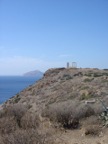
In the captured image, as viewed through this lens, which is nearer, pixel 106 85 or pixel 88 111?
pixel 88 111

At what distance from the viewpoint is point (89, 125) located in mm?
11727

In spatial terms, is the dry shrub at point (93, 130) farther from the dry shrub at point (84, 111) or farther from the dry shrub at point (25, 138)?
the dry shrub at point (25, 138)

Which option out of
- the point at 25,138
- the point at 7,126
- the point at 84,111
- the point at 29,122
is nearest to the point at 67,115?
the point at 84,111

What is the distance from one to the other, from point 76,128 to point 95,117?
1150 millimetres

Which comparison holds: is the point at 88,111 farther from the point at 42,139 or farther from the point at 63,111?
the point at 42,139

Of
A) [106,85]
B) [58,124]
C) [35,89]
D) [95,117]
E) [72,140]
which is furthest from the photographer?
[35,89]

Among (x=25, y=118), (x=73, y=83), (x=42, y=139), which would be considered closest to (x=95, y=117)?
(x=25, y=118)

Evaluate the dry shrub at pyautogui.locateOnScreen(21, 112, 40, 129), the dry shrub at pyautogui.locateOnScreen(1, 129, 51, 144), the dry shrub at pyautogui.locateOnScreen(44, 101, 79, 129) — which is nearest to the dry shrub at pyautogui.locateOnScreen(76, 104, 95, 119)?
the dry shrub at pyautogui.locateOnScreen(44, 101, 79, 129)

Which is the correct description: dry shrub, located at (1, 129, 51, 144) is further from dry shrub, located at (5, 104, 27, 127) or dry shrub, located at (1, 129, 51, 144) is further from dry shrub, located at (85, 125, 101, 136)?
dry shrub, located at (5, 104, 27, 127)

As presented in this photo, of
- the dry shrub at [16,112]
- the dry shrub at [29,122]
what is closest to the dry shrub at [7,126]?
the dry shrub at [29,122]

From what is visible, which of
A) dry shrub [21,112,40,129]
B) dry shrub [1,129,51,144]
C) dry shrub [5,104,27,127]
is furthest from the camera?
dry shrub [5,104,27,127]

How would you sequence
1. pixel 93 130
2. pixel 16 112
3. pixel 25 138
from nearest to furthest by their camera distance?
pixel 25 138
pixel 93 130
pixel 16 112

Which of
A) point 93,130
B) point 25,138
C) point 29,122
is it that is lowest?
point 93,130

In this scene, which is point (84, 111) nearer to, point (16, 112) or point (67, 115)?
point (67, 115)
